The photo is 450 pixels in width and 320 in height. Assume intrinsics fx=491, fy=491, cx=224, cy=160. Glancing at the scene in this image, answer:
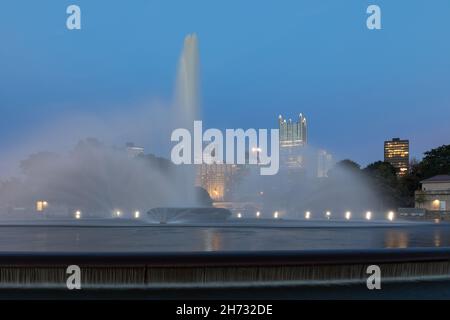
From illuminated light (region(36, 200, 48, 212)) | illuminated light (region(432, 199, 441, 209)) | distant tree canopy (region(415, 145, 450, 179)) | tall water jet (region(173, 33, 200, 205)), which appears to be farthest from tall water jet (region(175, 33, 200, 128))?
distant tree canopy (region(415, 145, 450, 179))

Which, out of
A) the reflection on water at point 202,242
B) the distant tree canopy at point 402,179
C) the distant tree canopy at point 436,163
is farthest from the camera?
the distant tree canopy at point 436,163

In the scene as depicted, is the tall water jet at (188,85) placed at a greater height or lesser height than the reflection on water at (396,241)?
greater

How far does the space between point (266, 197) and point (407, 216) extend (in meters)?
20.8

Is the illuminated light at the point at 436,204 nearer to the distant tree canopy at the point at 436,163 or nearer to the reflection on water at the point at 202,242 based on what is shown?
the distant tree canopy at the point at 436,163

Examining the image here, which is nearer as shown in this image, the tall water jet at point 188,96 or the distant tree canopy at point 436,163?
the tall water jet at point 188,96

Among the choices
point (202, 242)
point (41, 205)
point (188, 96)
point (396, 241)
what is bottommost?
point (41, 205)

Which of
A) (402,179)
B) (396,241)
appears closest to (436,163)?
(402,179)

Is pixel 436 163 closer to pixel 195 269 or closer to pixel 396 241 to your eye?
pixel 396 241

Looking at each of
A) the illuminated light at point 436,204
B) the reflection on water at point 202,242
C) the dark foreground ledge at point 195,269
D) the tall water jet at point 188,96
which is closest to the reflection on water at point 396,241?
the reflection on water at point 202,242

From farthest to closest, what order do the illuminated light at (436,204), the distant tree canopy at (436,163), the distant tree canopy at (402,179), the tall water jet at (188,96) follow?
the distant tree canopy at (436,163)
the distant tree canopy at (402,179)
the illuminated light at (436,204)
the tall water jet at (188,96)

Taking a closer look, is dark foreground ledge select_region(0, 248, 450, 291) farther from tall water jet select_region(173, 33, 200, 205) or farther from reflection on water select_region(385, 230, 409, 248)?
tall water jet select_region(173, 33, 200, 205)

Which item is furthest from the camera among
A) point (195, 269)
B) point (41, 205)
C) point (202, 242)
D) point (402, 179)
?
point (402, 179)

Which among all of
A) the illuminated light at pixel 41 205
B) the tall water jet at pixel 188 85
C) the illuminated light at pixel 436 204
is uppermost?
the tall water jet at pixel 188 85
